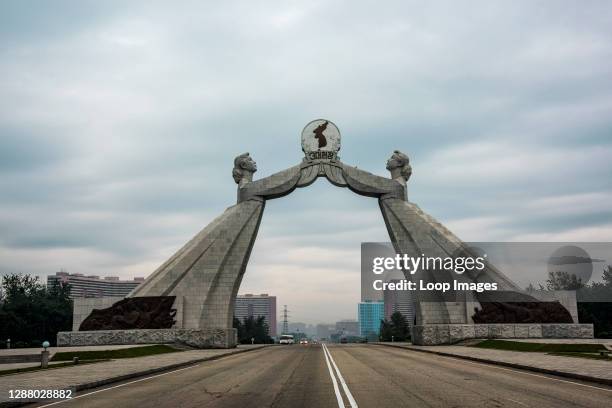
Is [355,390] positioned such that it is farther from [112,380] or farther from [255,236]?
[255,236]

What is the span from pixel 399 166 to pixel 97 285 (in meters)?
149

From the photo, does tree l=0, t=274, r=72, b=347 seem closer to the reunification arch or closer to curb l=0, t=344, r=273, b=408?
the reunification arch

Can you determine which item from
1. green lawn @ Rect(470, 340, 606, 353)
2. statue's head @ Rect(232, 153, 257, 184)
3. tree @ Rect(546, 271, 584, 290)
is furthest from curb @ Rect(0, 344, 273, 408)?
tree @ Rect(546, 271, 584, 290)

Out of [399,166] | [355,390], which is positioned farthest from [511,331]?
[355,390]

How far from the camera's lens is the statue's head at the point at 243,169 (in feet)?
132

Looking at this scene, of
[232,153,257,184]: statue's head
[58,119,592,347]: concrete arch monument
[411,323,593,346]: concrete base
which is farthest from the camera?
[232,153,257,184]: statue's head

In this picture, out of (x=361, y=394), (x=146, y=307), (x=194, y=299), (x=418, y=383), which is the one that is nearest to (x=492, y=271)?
(x=194, y=299)

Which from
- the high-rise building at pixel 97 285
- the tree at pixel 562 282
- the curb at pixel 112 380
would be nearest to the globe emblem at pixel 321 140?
A: the curb at pixel 112 380

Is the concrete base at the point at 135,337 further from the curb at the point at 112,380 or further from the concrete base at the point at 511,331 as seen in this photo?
the concrete base at the point at 511,331

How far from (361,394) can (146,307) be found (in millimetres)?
26182

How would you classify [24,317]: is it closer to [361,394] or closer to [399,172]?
[399,172]

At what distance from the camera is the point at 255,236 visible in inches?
1542

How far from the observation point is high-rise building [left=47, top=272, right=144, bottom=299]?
15000cm

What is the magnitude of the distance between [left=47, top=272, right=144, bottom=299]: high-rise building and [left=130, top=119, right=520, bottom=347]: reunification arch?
117m
